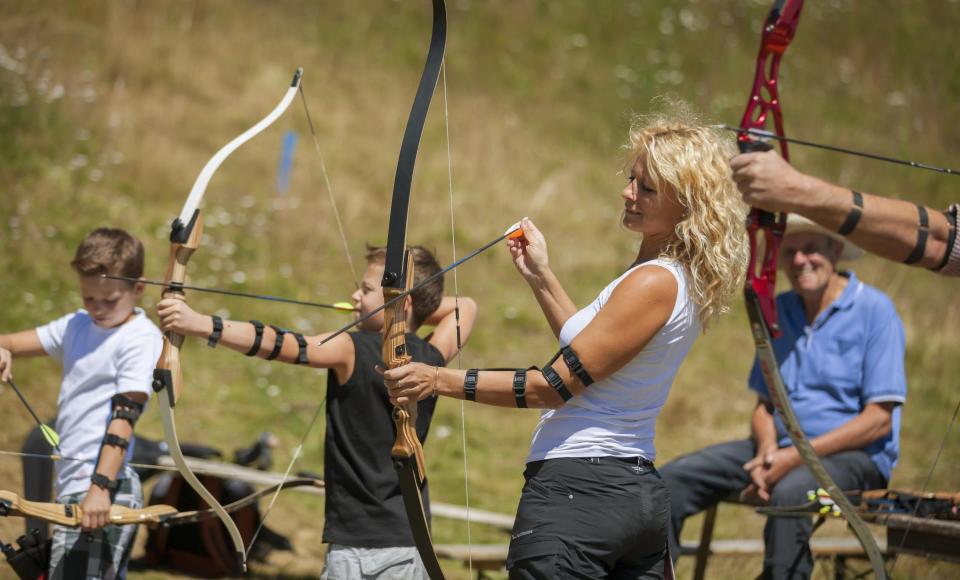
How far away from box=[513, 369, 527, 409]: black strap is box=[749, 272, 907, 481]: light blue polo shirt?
2.20 m

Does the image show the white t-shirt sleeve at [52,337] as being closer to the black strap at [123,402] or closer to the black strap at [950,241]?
the black strap at [123,402]

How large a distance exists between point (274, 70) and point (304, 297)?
3.07 meters

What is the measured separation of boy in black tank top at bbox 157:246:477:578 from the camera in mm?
3082

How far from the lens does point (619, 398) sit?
2537 millimetres

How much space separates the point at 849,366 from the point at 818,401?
191 mm

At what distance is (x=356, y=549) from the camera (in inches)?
123

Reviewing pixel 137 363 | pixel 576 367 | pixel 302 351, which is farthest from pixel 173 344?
pixel 576 367

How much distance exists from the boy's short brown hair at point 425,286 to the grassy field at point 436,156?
6.80 feet

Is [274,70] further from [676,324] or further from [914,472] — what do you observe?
[676,324]

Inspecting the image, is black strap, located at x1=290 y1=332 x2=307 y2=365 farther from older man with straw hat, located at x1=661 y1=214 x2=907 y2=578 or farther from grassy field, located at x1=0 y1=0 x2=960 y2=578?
grassy field, located at x1=0 y1=0 x2=960 y2=578

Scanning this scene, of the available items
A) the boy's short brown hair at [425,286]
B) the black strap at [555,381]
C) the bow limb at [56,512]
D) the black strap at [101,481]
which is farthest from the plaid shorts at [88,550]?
the black strap at [555,381]

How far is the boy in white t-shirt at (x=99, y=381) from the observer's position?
3391 millimetres

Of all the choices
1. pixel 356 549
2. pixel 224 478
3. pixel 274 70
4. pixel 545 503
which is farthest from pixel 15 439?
pixel 274 70

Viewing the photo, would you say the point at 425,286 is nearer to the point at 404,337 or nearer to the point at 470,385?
the point at 404,337
